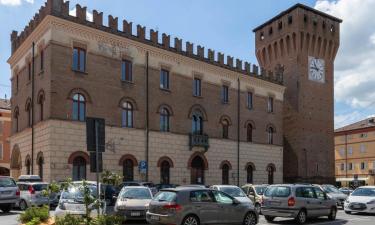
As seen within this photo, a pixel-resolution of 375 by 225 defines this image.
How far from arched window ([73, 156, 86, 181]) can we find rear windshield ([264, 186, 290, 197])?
48.1 ft

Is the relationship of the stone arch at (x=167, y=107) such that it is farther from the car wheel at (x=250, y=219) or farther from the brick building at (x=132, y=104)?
the car wheel at (x=250, y=219)

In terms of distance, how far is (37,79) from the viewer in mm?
32312

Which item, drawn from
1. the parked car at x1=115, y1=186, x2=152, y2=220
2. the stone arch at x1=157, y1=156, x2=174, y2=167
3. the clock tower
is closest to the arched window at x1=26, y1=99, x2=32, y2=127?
the stone arch at x1=157, y1=156, x2=174, y2=167

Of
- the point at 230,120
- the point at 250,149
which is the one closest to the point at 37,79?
the point at 230,120

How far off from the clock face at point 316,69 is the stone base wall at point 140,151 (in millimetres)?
8826

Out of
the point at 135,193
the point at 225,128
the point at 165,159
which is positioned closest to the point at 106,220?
the point at 135,193

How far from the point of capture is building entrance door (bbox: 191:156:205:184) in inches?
1516

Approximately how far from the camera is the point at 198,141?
1516 inches

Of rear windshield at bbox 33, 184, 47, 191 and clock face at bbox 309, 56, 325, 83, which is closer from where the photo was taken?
rear windshield at bbox 33, 184, 47, 191

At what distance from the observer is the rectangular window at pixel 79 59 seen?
3134 cm

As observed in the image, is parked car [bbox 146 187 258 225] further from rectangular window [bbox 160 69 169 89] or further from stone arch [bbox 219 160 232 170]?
stone arch [bbox 219 160 232 170]

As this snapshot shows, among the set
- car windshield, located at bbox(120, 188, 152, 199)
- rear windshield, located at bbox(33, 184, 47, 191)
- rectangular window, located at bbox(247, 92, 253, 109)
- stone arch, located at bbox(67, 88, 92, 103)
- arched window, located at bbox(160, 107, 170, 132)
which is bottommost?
rear windshield, located at bbox(33, 184, 47, 191)

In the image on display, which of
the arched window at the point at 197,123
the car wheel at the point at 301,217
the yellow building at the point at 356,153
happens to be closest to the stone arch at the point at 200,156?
the arched window at the point at 197,123

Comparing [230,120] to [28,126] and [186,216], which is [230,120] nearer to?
[28,126]
